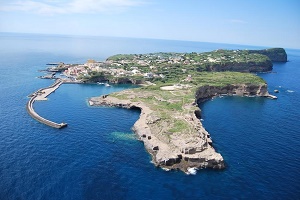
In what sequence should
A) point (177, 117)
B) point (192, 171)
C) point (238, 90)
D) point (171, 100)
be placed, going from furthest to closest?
1. point (238, 90)
2. point (171, 100)
3. point (177, 117)
4. point (192, 171)

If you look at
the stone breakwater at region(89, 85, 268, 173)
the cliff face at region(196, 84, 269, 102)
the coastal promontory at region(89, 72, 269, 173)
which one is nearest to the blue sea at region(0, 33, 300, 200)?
the stone breakwater at region(89, 85, 268, 173)

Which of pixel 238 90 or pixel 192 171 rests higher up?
pixel 238 90

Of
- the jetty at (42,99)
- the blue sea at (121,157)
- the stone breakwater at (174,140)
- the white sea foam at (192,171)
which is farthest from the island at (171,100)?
the jetty at (42,99)

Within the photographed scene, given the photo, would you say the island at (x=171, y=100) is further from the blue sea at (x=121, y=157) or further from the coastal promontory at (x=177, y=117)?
the blue sea at (x=121, y=157)

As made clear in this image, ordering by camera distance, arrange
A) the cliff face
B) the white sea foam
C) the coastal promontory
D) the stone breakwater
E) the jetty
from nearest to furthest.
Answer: the white sea foam, the stone breakwater, the coastal promontory, the jetty, the cliff face

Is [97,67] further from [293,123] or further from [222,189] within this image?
[222,189]

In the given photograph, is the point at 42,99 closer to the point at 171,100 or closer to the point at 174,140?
the point at 171,100

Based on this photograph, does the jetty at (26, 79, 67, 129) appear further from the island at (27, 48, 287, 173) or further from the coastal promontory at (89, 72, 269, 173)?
the coastal promontory at (89, 72, 269, 173)

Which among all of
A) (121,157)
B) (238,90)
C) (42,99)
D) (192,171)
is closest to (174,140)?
(192,171)
